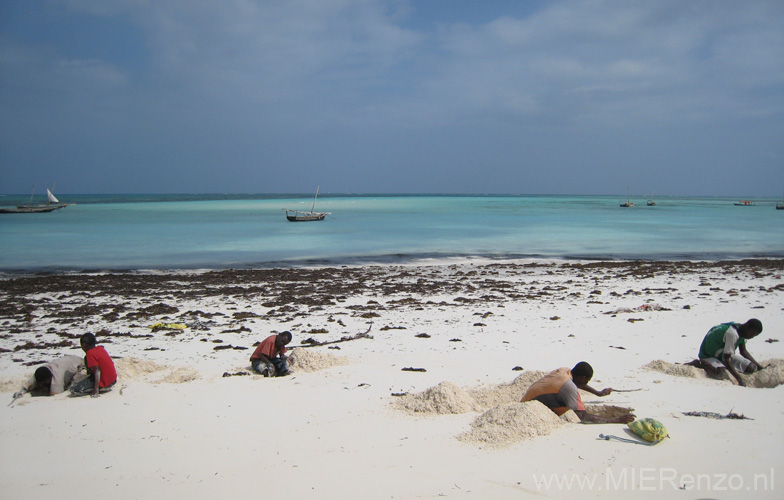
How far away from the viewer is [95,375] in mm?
6469

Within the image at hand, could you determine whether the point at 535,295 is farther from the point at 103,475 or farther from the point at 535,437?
the point at 103,475

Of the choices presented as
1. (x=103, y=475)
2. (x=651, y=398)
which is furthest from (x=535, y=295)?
(x=103, y=475)

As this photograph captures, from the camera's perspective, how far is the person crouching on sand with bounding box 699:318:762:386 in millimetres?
6590

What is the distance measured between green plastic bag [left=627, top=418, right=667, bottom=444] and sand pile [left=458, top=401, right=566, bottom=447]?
2.45 feet

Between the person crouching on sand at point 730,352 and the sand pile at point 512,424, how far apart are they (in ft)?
9.50

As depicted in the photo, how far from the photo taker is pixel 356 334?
385 inches

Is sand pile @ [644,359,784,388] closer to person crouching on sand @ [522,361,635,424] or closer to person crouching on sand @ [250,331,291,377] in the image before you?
person crouching on sand @ [522,361,635,424]

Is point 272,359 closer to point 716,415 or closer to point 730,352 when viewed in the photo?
point 716,415

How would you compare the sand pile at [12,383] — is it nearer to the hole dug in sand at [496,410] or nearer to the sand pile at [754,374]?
the hole dug in sand at [496,410]

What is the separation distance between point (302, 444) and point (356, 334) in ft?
15.3

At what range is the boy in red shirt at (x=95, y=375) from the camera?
6469mm

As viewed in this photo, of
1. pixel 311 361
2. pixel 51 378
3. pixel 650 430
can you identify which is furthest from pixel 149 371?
pixel 650 430

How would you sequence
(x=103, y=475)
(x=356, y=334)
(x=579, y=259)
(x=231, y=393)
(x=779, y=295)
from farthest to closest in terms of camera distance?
(x=579, y=259) < (x=779, y=295) < (x=356, y=334) < (x=231, y=393) < (x=103, y=475)

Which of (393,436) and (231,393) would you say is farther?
(231,393)
